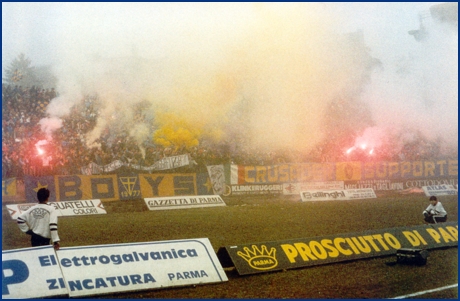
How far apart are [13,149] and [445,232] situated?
52.3ft

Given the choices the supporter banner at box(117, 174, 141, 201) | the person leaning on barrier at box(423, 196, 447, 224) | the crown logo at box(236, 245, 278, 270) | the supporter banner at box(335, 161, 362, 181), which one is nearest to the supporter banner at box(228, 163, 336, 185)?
the supporter banner at box(335, 161, 362, 181)

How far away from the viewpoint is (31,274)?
639 centimetres

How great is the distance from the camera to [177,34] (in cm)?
1645

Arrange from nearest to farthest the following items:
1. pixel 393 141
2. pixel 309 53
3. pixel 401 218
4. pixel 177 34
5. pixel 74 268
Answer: pixel 74 268 → pixel 177 34 → pixel 401 218 → pixel 309 53 → pixel 393 141

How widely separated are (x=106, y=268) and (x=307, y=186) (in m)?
20.9

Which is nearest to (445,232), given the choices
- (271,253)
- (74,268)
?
(271,253)

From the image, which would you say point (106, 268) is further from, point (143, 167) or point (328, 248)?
point (143, 167)

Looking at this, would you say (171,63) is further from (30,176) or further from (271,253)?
(271,253)

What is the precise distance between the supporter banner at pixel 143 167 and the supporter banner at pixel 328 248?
533 inches

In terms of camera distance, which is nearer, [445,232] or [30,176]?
[445,232]

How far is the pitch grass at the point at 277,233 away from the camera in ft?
24.5

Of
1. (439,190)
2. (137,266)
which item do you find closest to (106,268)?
(137,266)

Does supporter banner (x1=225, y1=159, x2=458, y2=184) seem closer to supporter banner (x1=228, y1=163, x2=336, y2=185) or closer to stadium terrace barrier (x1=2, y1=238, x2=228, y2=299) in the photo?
supporter banner (x1=228, y1=163, x2=336, y2=185)

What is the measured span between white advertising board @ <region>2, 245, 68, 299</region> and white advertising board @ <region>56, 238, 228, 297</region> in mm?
137
